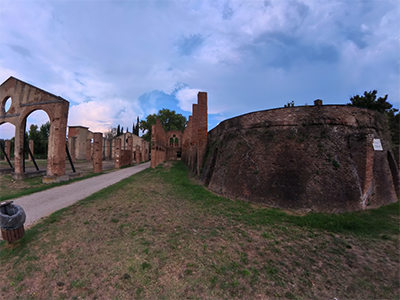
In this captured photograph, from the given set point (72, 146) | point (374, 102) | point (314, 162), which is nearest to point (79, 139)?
point (72, 146)

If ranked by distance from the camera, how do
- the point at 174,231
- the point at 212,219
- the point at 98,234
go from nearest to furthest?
the point at 98,234 → the point at 174,231 → the point at 212,219

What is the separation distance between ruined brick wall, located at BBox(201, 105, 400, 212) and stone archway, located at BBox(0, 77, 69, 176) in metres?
10.7

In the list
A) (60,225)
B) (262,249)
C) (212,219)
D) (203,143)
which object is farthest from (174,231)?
(203,143)

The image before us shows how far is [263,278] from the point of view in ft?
9.87

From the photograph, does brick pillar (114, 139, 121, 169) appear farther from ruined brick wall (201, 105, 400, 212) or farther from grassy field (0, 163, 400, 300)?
ruined brick wall (201, 105, 400, 212)

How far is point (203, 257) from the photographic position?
11.5 feet

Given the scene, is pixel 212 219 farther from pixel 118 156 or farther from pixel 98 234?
pixel 118 156

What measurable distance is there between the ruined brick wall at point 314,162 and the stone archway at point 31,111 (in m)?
10.7

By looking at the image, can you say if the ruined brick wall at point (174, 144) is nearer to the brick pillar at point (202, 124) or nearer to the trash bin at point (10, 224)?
the brick pillar at point (202, 124)

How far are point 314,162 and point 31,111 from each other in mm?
17402

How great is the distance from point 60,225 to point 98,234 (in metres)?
1.34

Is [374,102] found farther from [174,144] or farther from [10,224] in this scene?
[174,144]

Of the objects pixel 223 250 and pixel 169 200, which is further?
pixel 169 200

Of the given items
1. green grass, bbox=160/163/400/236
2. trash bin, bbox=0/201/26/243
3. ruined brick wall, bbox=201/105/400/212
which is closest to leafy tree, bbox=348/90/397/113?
ruined brick wall, bbox=201/105/400/212
